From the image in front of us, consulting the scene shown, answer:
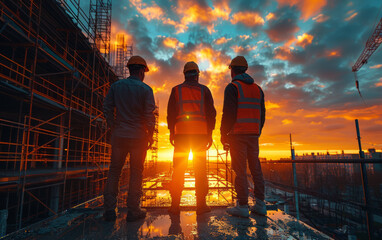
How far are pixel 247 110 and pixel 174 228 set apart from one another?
5.63ft

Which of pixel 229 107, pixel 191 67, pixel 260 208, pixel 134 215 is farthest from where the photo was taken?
pixel 191 67

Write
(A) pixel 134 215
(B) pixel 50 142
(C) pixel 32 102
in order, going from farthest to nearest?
(B) pixel 50 142 → (C) pixel 32 102 → (A) pixel 134 215

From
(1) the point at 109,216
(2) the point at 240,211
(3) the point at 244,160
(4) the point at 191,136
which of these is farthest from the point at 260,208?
(1) the point at 109,216

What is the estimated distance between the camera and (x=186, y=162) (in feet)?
8.32

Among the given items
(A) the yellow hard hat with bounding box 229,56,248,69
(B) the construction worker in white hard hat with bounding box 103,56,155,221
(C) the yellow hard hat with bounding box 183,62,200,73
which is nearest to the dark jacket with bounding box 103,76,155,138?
(B) the construction worker in white hard hat with bounding box 103,56,155,221

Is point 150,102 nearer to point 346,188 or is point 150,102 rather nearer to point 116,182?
point 116,182

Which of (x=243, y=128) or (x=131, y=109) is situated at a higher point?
(x=131, y=109)

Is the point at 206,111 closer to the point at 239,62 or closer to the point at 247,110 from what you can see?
the point at 247,110

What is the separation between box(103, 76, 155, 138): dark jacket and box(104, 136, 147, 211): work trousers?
0.37 feet

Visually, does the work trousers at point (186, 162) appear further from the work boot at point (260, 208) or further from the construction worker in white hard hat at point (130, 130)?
the work boot at point (260, 208)

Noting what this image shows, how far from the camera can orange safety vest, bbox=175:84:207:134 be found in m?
2.53

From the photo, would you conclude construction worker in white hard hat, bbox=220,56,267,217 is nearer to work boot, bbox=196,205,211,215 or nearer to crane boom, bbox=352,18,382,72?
work boot, bbox=196,205,211,215

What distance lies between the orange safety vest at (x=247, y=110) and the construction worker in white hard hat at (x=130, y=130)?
1.21m

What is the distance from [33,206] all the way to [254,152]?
13.5m
